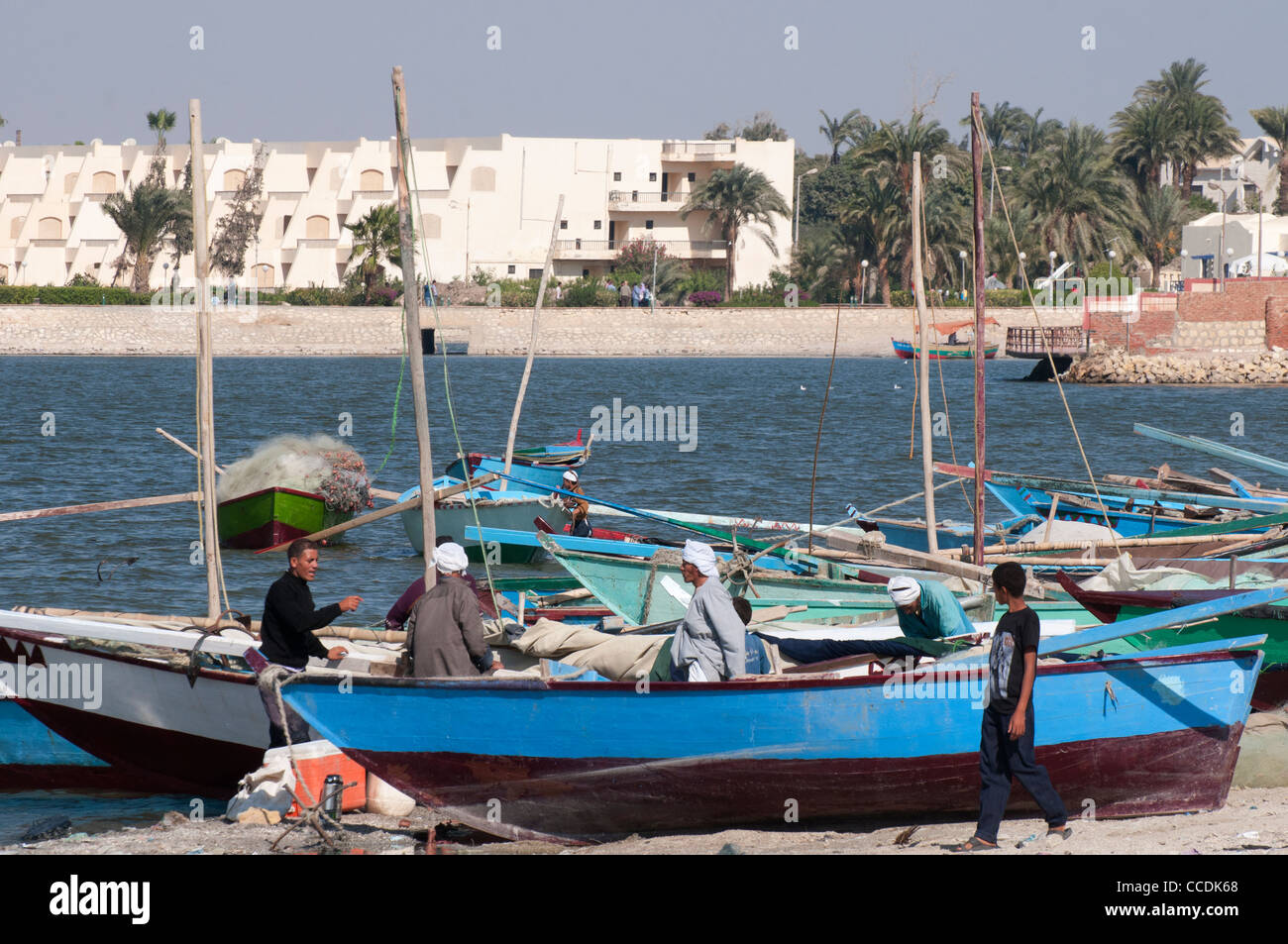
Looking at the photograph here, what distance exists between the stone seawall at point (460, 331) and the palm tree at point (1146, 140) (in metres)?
17.9

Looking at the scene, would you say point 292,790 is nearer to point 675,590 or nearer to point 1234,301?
point 675,590

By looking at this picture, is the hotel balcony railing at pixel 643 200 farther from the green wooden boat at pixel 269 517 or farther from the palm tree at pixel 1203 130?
the green wooden boat at pixel 269 517

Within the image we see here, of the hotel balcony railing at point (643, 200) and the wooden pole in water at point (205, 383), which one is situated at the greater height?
the hotel balcony railing at point (643, 200)

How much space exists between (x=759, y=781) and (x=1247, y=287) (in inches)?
2461

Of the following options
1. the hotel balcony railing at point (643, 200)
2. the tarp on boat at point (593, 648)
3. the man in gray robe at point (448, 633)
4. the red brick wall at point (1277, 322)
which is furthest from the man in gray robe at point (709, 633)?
the hotel balcony railing at point (643, 200)

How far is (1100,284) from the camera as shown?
78188mm

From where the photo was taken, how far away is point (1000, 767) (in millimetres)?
7859

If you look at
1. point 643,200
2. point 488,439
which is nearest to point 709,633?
point 488,439

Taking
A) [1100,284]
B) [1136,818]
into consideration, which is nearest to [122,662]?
[1136,818]

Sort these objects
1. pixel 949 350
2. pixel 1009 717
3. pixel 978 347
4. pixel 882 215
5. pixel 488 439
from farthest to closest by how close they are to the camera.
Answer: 1. pixel 949 350
2. pixel 882 215
3. pixel 488 439
4. pixel 978 347
5. pixel 1009 717

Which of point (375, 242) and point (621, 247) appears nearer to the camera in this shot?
point (375, 242)

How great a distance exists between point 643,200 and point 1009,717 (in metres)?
89.8

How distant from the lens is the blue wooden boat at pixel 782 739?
28.1 feet

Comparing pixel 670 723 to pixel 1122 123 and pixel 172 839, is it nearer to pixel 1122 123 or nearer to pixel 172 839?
pixel 172 839
